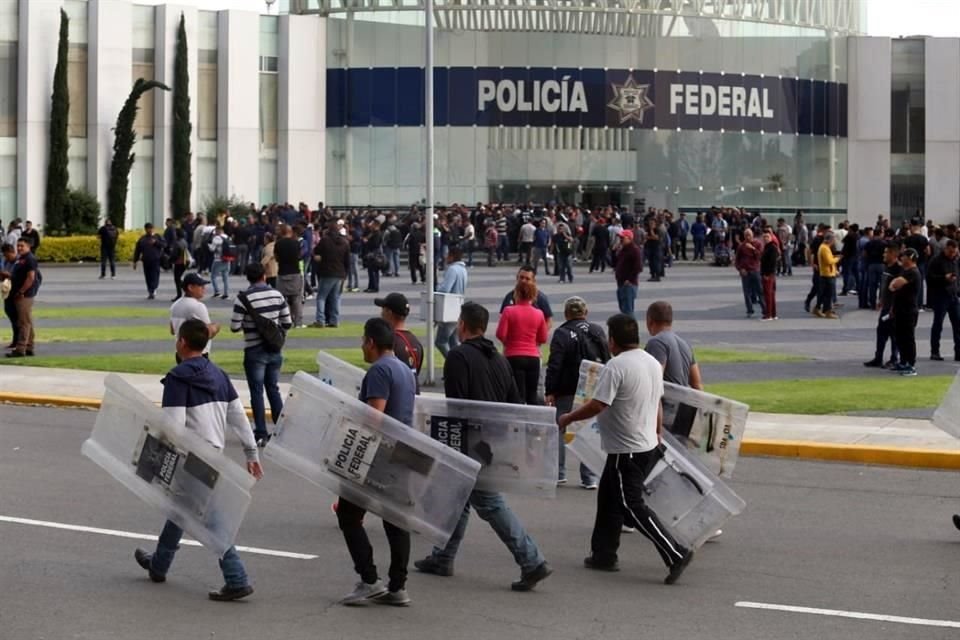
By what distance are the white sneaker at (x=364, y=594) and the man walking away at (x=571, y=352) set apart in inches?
156

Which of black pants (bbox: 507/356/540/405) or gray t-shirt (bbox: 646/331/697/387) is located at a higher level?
gray t-shirt (bbox: 646/331/697/387)

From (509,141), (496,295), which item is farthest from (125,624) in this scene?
(509,141)

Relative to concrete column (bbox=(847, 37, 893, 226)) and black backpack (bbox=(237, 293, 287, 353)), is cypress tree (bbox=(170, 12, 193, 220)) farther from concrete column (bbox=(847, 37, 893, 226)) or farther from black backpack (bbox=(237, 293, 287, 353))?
black backpack (bbox=(237, 293, 287, 353))

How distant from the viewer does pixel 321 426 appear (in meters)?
9.48

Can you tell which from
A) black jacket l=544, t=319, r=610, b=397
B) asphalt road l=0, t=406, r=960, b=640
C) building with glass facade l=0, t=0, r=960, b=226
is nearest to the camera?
asphalt road l=0, t=406, r=960, b=640

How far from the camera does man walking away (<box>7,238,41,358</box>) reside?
23328 mm

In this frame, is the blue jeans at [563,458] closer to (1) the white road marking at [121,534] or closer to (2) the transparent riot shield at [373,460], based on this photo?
(1) the white road marking at [121,534]

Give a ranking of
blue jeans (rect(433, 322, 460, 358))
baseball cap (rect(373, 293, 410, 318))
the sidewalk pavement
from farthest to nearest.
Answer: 1. blue jeans (rect(433, 322, 460, 358))
2. the sidewalk pavement
3. baseball cap (rect(373, 293, 410, 318))

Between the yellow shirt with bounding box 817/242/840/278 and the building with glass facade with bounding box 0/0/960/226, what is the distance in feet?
91.9

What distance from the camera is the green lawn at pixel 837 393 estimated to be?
18.7m

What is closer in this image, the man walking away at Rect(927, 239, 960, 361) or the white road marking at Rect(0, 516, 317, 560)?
the white road marking at Rect(0, 516, 317, 560)

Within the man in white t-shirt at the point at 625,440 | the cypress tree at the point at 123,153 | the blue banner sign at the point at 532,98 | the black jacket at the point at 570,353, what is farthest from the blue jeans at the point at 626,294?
the blue banner sign at the point at 532,98

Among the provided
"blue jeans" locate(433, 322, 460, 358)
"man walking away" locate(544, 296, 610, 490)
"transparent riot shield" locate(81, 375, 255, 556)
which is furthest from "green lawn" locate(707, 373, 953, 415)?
"transparent riot shield" locate(81, 375, 255, 556)

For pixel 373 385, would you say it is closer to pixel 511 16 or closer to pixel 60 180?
pixel 60 180
